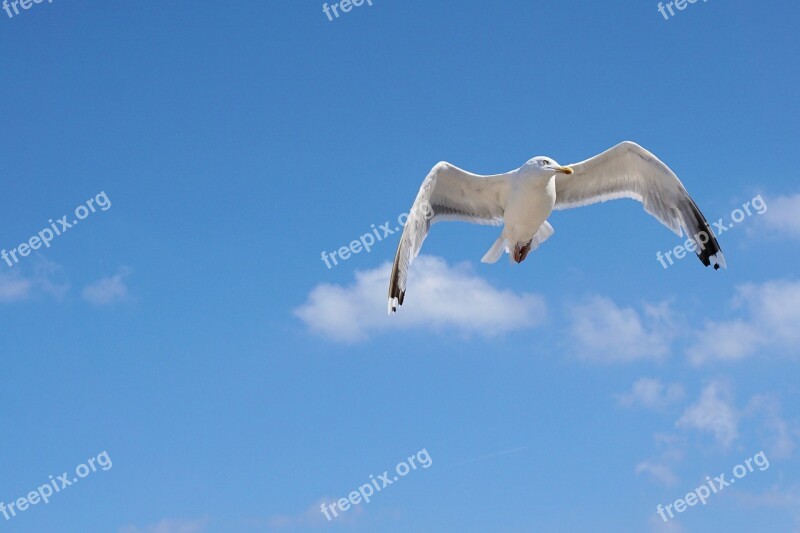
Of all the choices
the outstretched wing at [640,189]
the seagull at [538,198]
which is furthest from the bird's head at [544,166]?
the outstretched wing at [640,189]

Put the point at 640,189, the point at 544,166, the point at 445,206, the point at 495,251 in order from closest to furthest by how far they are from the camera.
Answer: the point at 544,166 → the point at 495,251 → the point at 445,206 → the point at 640,189

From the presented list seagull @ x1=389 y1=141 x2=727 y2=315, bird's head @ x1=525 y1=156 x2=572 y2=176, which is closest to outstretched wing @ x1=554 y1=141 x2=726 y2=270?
seagull @ x1=389 y1=141 x2=727 y2=315

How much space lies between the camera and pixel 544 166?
8773 millimetres

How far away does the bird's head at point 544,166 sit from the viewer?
8734mm

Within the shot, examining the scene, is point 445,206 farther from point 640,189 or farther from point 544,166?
point 640,189

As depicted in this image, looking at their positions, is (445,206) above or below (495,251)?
above

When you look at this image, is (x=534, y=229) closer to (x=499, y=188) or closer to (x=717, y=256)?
(x=499, y=188)

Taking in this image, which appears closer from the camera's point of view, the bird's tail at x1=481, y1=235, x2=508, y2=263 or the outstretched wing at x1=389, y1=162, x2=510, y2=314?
the outstretched wing at x1=389, y1=162, x2=510, y2=314

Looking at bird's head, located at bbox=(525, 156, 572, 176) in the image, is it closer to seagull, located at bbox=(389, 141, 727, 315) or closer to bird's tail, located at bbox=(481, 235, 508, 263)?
seagull, located at bbox=(389, 141, 727, 315)

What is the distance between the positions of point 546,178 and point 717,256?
2.37m

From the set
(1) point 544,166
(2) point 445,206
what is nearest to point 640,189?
(1) point 544,166

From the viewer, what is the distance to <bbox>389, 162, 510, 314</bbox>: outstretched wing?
28.5 feet

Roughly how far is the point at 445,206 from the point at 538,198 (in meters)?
1.24

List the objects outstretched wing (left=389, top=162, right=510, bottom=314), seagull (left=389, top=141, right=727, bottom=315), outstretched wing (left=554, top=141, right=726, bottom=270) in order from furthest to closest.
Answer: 1. outstretched wing (left=554, top=141, right=726, bottom=270)
2. seagull (left=389, top=141, right=727, bottom=315)
3. outstretched wing (left=389, top=162, right=510, bottom=314)
